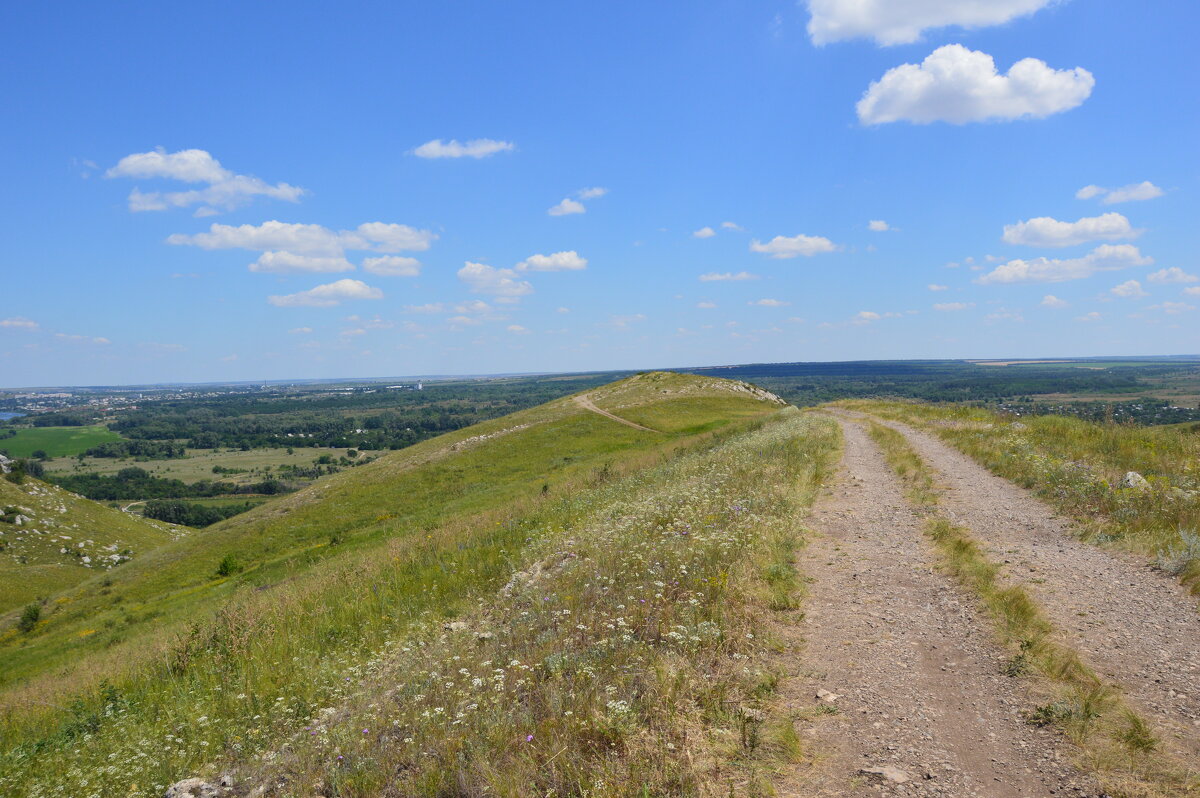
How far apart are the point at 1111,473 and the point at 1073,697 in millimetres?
11524

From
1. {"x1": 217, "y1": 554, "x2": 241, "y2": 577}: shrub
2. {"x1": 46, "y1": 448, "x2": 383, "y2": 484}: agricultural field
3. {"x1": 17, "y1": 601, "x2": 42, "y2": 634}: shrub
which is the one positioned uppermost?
{"x1": 217, "y1": 554, "x2": 241, "y2": 577}: shrub

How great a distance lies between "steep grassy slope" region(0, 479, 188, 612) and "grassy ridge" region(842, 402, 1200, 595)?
191 ft

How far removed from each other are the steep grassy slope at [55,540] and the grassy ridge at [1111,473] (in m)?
58.2

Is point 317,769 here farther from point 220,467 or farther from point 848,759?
point 220,467

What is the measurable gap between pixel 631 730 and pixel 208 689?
7.14m

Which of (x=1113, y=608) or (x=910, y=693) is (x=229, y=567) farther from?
(x=1113, y=608)

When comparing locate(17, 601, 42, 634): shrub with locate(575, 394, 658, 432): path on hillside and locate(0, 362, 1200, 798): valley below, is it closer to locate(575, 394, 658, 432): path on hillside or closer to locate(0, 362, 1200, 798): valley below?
locate(0, 362, 1200, 798): valley below

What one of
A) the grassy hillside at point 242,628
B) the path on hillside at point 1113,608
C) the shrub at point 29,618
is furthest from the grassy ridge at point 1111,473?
the shrub at point 29,618

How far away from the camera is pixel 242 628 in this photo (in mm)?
10836

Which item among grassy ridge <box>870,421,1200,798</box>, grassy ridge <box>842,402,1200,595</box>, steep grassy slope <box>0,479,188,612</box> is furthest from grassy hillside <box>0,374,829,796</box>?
steep grassy slope <box>0,479,188,612</box>

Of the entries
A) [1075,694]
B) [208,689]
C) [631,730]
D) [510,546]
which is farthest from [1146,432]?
[208,689]

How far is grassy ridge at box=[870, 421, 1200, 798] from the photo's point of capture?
13.1 ft

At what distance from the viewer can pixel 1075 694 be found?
16.4ft

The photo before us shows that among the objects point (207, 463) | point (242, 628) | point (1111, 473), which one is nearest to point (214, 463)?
point (207, 463)
